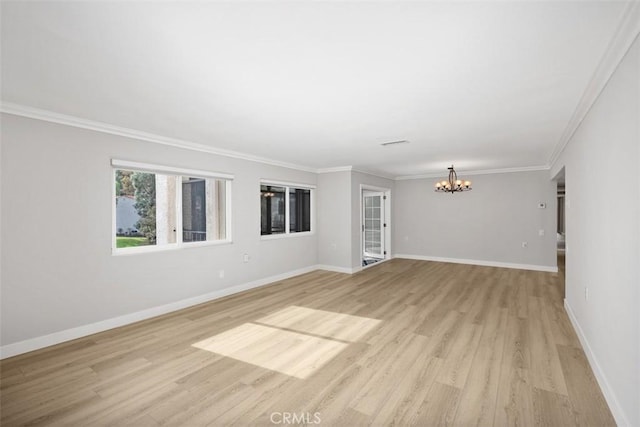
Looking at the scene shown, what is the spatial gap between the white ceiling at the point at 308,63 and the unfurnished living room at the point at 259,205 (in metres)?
0.02

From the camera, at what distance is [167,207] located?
416 centimetres

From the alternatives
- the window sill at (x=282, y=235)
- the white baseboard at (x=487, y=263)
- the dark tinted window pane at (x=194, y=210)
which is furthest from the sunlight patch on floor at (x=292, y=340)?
the white baseboard at (x=487, y=263)

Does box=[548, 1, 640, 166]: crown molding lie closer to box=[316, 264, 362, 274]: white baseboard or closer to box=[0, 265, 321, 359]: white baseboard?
box=[316, 264, 362, 274]: white baseboard

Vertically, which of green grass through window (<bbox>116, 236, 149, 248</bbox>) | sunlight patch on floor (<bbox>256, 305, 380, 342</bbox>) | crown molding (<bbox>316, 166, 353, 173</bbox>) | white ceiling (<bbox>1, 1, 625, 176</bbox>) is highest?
white ceiling (<bbox>1, 1, 625, 176</bbox>)

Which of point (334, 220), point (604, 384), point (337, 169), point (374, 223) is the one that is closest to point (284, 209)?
point (334, 220)

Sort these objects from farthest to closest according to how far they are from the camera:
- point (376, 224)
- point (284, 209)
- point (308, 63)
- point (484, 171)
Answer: point (376, 224), point (484, 171), point (284, 209), point (308, 63)

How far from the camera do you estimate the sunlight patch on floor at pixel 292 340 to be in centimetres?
271

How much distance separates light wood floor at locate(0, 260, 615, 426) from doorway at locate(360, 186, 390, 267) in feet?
13.8

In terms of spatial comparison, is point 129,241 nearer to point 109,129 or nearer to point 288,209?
point 109,129

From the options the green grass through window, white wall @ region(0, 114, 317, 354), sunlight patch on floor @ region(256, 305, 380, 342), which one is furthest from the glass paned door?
the green grass through window

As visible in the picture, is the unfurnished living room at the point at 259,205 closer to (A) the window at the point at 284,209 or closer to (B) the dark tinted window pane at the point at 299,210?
(A) the window at the point at 284,209

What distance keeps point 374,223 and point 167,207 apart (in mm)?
5867

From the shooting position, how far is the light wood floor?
2.01 meters

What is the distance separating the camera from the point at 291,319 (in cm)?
377
